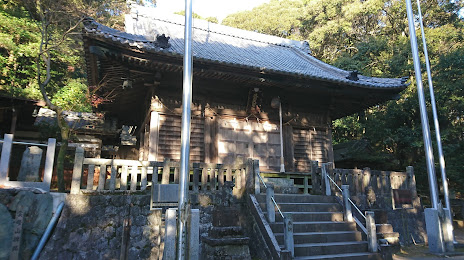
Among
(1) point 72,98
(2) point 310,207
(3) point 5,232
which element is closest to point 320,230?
(2) point 310,207

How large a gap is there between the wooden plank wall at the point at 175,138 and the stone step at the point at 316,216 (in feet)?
14.7

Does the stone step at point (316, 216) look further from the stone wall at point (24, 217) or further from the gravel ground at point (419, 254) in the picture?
the stone wall at point (24, 217)

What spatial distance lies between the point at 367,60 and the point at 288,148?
587 inches

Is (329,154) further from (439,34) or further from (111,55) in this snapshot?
(439,34)

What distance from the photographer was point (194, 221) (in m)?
4.79

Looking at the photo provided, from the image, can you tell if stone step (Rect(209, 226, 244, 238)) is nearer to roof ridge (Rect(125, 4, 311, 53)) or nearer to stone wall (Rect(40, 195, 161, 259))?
stone wall (Rect(40, 195, 161, 259))

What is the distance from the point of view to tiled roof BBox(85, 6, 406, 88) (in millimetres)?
11695

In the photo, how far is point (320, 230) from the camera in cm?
753

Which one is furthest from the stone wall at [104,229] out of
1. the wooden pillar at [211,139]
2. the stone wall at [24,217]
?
the wooden pillar at [211,139]

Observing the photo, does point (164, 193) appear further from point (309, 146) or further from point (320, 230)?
point (309, 146)

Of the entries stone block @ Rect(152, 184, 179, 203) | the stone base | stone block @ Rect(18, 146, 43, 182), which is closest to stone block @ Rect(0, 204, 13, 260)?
stone block @ Rect(18, 146, 43, 182)

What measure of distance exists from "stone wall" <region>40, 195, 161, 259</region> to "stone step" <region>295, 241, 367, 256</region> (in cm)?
314

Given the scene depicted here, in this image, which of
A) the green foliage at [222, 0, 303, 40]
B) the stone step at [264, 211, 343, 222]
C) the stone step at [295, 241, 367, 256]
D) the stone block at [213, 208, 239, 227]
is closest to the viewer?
the stone step at [295, 241, 367, 256]

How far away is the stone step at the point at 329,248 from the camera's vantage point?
21.8 feet
